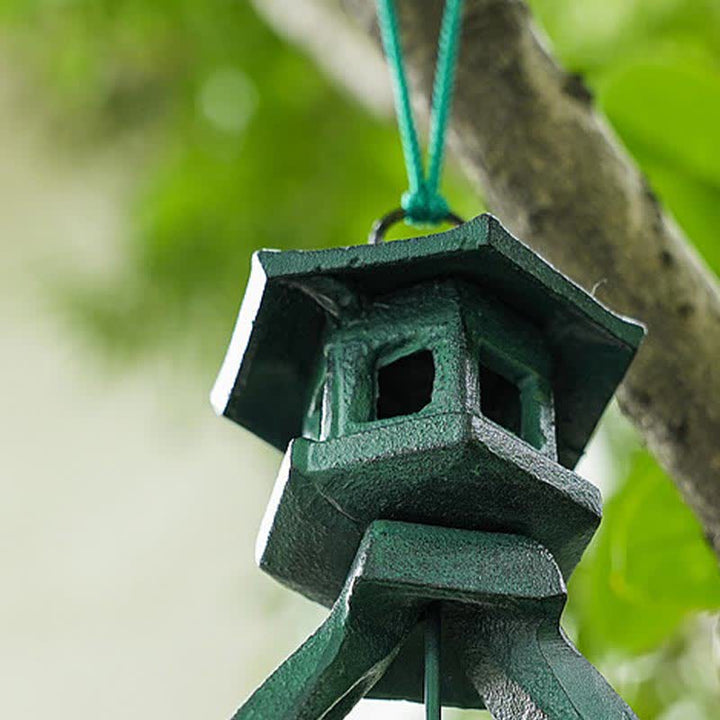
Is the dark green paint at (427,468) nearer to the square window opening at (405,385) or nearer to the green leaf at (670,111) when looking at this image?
the square window opening at (405,385)

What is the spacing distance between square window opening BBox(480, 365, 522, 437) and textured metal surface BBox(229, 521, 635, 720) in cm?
9

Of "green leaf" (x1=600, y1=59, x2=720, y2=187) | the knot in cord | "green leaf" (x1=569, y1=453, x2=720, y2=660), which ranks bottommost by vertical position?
"green leaf" (x1=569, y1=453, x2=720, y2=660)

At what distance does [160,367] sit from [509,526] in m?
1.29

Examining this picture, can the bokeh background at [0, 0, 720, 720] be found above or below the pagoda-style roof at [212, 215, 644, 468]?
above

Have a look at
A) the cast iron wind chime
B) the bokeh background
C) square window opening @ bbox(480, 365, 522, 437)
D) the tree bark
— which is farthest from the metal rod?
the bokeh background

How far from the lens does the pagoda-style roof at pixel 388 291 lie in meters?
0.44

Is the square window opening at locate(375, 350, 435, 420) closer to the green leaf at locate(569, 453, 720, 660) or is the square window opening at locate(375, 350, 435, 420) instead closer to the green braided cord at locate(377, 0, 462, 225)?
the green braided cord at locate(377, 0, 462, 225)

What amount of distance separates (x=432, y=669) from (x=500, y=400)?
0.43ft

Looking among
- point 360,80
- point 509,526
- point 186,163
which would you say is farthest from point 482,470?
point 186,163

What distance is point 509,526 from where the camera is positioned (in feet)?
1.40

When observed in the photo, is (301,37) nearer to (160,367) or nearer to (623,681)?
(623,681)

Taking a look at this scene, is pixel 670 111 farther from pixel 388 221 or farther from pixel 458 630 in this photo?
pixel 458 630

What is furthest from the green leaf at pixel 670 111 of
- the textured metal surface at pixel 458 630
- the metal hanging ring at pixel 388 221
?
the textured metal surface at pixel 458 630

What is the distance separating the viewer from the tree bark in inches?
23.2
